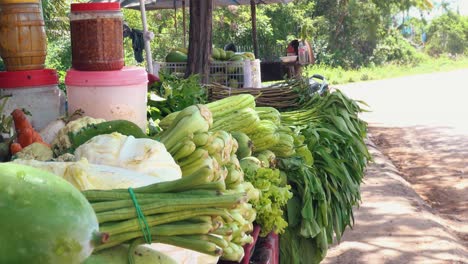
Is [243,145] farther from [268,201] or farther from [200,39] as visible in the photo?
[200,39]

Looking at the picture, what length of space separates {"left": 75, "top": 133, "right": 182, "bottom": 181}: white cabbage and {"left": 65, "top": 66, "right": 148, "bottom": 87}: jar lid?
0.66 m

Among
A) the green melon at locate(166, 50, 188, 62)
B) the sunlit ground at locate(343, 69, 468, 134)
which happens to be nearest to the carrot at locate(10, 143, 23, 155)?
Answer: the green melon at locate(166, 50, 188, 62)

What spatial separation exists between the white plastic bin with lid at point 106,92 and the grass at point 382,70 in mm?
24957

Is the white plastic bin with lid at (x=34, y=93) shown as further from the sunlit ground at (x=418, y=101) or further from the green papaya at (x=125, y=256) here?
the sunlit ground at (x=418, y=101)

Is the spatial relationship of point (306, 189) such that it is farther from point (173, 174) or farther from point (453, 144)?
point (453, 144)

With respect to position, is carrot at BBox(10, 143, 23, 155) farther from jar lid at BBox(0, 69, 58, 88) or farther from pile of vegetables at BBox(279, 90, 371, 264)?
pile of vegetables at BBox(279, 90, 371, 264)

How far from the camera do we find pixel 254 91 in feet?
18.1

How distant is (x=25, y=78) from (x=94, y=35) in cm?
41

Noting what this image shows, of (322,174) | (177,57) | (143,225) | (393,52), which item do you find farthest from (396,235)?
(393,52)

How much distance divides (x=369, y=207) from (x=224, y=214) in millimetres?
7250

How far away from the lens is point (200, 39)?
6562 mm

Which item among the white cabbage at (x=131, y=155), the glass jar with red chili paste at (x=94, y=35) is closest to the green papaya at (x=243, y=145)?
the glass jar with red chili paste at (x=94, y=35)

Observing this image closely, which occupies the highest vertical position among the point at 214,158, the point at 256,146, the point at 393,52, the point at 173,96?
Result: the point at 173,96

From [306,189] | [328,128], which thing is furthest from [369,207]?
[306,189]
